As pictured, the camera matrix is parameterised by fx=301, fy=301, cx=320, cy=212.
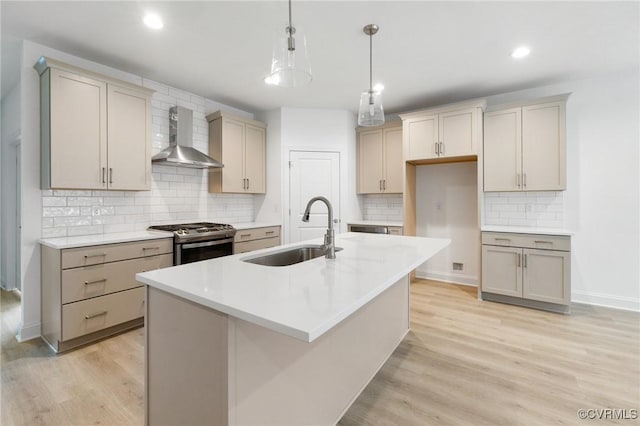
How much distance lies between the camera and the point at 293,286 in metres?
1.21

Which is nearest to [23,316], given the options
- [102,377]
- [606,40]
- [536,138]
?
[102,377]

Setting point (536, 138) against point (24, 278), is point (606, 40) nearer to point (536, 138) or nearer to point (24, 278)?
point (536, 138)

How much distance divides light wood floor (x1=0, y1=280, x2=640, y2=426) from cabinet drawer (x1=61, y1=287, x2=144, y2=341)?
16cm

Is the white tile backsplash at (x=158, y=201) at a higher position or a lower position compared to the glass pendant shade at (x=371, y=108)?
lower

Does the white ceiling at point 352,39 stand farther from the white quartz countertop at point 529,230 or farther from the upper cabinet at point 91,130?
the white quartz countertop at point 529,230

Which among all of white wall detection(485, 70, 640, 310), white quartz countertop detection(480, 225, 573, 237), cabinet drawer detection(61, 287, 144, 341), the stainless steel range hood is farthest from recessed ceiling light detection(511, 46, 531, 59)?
cabinet drawer detection(61, 287, 144, 341)

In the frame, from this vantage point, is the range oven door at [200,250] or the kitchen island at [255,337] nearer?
the kitchen island at [255,337]

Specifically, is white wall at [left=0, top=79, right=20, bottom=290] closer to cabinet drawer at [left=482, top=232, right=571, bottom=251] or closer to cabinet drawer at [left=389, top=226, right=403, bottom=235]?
cabinet drawer at [left=389, top=226, right=403, bottom=235]

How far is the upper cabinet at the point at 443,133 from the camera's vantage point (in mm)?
3787

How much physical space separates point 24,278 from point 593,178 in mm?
5979

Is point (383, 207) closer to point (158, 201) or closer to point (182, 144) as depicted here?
point (182, 144)

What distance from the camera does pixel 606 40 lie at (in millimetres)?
2695

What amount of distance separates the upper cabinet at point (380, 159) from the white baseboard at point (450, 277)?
55.1 inches

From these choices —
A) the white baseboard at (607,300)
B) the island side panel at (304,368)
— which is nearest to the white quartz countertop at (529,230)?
the white baseboard at (607,300)
